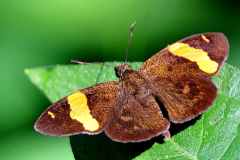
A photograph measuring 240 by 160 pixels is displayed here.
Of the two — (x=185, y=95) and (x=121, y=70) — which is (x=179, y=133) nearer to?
(x=185, y=95)

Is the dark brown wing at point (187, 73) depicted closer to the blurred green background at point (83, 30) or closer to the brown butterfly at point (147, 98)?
the brown butterfly at point (147, 98)

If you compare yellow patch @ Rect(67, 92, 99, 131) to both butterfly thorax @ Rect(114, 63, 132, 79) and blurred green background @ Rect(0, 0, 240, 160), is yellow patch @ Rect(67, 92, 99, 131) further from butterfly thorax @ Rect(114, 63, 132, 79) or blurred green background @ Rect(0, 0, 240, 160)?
→ blurred green background @ Rect(0, 0, 240, 160)

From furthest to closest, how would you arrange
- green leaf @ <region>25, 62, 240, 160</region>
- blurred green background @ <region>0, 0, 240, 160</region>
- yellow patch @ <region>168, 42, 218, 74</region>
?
blurred green background @ <region>0, 0, 240, 160</region>
yellow patch @ <region>168, 42, 218, 74</region>
green leaf @ <region>25, 62, 240, 160</region>

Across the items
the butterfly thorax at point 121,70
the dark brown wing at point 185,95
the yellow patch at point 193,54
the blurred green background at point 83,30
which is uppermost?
the yellow patch at point 193,54

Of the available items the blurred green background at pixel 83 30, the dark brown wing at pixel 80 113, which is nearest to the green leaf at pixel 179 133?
the dark brown wing at pixel 80 113

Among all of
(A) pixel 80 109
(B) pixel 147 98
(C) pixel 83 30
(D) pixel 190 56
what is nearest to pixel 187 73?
(D) pixel 190 56

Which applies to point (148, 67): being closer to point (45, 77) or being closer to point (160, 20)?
point (45, 77)

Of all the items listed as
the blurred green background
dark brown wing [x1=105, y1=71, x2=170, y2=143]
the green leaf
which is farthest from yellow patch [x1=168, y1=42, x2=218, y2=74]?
the blurred green background
